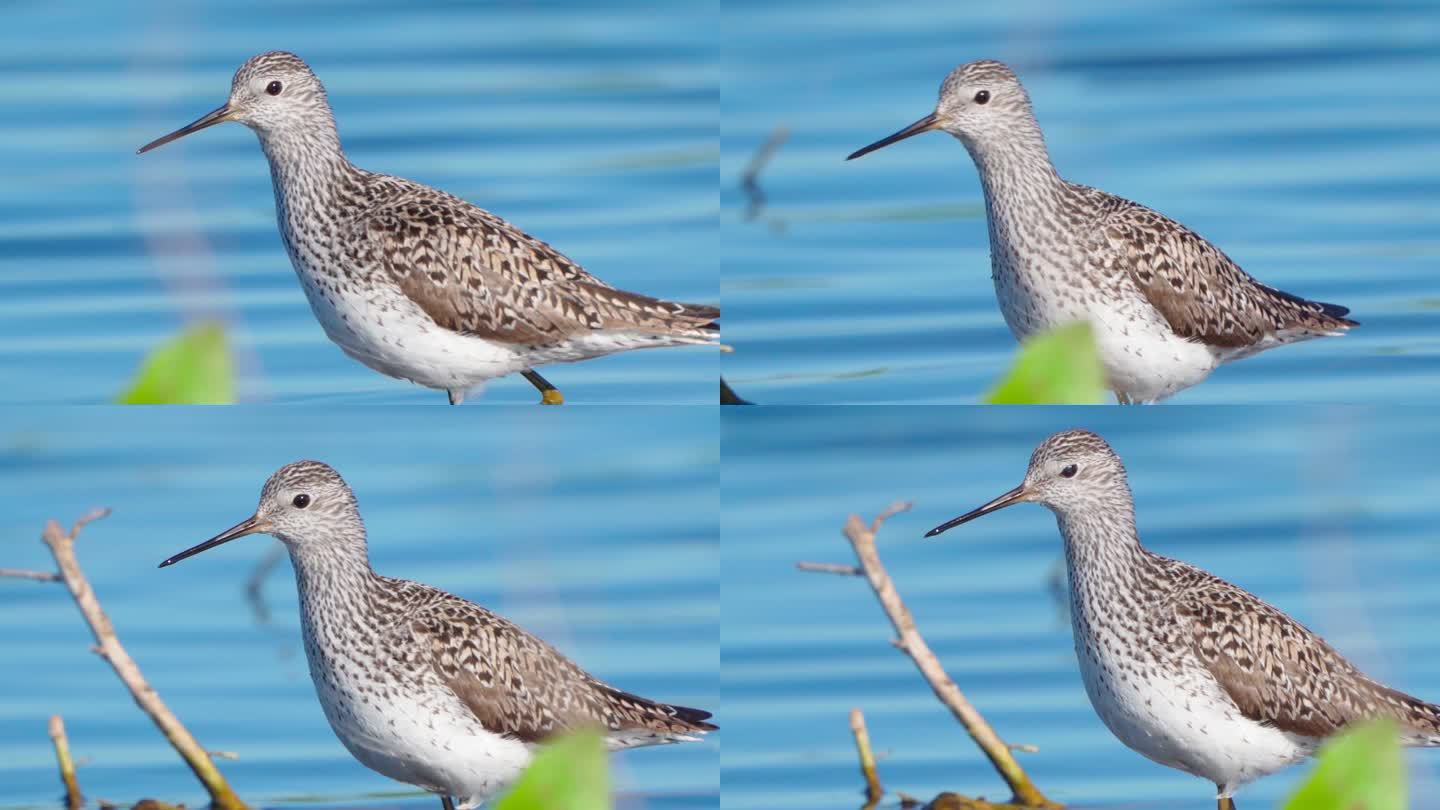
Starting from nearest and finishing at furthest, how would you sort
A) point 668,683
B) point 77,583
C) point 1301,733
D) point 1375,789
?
point 1375,789, point 77,583, point 1301,733, point 668,683

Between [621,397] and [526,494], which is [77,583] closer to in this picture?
[526,494]

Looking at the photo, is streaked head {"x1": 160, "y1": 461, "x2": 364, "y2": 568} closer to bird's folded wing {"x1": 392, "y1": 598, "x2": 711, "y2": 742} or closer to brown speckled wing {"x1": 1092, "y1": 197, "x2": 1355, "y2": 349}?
bird's folded wing {"x1": 392, "y1": 598, "x2": 711, "y2": 742}

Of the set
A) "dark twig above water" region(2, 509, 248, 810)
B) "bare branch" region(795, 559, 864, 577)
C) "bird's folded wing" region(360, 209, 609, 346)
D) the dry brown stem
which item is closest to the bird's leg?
"bird's folded wing" region(360, 209, 609, 346)

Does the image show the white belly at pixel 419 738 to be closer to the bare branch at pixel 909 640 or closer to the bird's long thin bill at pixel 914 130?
the bare branch at pixel 909 640

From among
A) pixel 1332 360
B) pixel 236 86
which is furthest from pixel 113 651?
pixel 1332 360

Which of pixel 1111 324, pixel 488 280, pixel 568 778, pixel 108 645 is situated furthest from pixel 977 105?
pixel 108 645

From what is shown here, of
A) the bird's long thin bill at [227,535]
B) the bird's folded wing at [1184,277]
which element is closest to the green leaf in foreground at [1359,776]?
the bird's folded wing at [1184,277]
